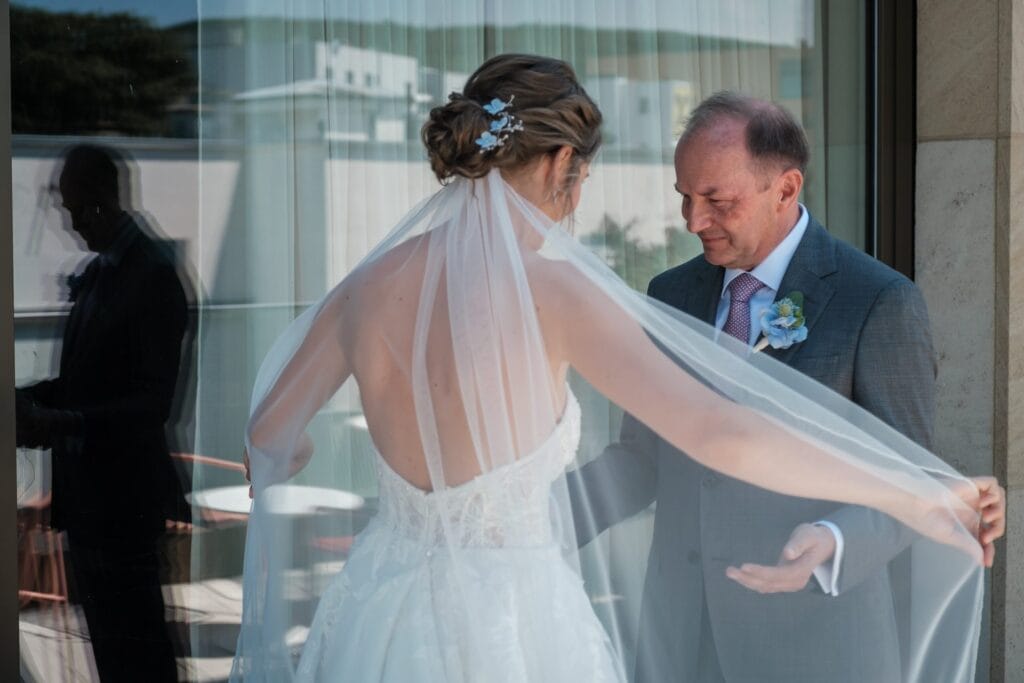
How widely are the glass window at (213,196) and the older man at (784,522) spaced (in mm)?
110

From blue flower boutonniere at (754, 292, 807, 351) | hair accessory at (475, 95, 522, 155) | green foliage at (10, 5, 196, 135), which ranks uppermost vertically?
green foliage at (10, 5, 196, 135)

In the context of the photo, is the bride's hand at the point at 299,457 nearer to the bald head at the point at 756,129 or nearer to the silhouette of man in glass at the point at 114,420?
the silhouette of man in glass at the point at 114,420

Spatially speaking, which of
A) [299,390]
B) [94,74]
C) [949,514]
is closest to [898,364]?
[949,514]

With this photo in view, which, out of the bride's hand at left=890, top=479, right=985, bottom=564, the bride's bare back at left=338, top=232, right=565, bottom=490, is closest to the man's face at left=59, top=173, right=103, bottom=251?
the bride's bare back at left=338, top=232, right=565, bottom=490

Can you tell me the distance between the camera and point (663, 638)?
2871mm

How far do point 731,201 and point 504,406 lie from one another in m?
0.94

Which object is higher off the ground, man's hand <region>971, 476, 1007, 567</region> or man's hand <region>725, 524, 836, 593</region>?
man's hand <region>971, 476, 1007, 567</region>

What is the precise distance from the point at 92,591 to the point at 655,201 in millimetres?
2183

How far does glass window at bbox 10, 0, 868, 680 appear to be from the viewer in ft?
10.9

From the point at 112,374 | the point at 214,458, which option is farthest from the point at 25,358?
the point at 214,458

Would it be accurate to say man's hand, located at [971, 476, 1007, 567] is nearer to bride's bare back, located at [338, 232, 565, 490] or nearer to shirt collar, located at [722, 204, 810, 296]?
shirt collar, located at [722, 204, 810, 296]

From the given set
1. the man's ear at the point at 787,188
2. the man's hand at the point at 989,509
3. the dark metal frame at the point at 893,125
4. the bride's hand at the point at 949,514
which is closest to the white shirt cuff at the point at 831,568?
the bride's hand at the point at 949,514

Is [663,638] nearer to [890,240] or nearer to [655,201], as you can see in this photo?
[655,201]

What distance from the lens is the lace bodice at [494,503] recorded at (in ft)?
8.07
